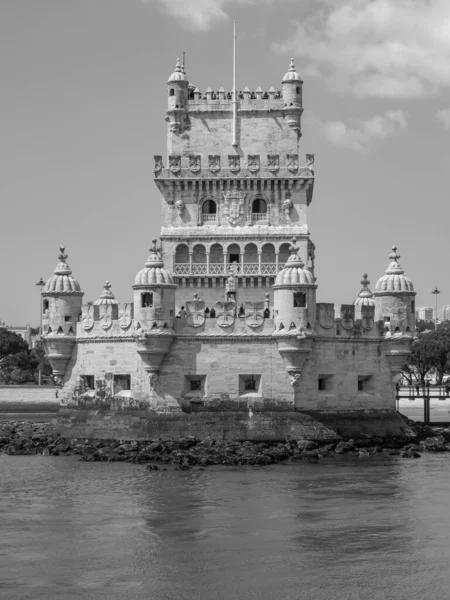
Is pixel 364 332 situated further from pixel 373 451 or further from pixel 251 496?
pixel 251 496

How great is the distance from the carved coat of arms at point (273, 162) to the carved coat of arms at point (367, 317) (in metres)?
17.7

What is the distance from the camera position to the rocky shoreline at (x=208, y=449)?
5266cm

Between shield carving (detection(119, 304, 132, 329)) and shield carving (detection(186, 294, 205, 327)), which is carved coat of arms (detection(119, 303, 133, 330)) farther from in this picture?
shield carving (detection(186, 294, 205, 327))

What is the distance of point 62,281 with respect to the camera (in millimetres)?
62375

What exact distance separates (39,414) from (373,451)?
44993mm

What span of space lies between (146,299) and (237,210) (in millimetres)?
18829

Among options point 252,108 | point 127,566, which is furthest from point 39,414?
point 127,566

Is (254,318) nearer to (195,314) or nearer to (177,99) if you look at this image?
(195,314)

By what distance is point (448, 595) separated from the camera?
29.8 meters

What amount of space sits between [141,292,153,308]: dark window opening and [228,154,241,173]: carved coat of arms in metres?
19.4

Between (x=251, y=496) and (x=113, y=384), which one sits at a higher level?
(x=113, y=384)

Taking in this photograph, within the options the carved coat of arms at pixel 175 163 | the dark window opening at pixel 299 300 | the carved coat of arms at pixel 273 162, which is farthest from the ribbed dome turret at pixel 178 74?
the dark window opening at pixel 299 300

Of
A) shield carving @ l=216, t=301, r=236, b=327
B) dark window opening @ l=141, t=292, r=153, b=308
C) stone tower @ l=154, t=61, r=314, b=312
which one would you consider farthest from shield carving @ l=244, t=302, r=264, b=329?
stone tower @ l=154, t=61, r=314, b=312

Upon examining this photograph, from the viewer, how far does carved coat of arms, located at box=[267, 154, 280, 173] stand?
74625 mm
